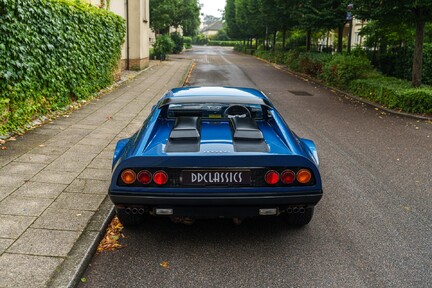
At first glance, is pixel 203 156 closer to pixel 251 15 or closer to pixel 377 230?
pixel 377 230

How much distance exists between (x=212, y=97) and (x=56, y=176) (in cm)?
240

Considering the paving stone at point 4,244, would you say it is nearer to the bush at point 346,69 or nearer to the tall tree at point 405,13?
the tall tree at point 405,13

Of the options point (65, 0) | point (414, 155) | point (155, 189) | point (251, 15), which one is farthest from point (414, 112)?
point (251, 15)

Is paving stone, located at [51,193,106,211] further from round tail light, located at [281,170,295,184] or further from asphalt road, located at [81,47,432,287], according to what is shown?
round tail light, located at [281,170,295,184]

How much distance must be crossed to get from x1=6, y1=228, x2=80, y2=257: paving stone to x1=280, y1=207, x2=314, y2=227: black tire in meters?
2.05

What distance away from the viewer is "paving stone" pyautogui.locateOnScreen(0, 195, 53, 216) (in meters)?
4.56

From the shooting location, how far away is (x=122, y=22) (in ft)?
57.6

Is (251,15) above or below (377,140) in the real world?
above

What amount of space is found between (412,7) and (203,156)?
11.6 m

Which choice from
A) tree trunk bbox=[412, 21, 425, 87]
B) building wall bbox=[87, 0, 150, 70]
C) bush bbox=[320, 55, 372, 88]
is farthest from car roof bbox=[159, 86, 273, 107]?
building wall bbox=[87, 0, 150, 70]

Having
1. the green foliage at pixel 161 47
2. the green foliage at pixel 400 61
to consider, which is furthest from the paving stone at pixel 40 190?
the green foliage at pixel 161 47

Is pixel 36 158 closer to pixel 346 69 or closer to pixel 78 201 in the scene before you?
pixel 78 201

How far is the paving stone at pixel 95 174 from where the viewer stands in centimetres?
582

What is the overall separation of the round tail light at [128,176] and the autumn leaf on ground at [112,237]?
0.69m
